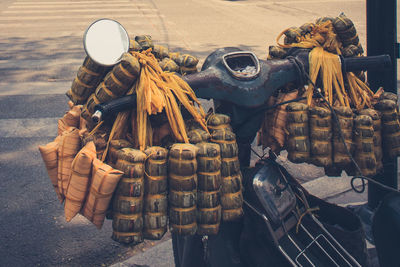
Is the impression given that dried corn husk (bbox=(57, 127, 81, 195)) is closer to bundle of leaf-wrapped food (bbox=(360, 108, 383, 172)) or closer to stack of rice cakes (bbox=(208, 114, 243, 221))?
stack of rice cakes (bbox=(208, 114, 243, 221))

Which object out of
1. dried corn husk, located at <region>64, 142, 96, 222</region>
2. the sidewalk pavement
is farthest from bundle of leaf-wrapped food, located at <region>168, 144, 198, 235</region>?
the sidewalk pavement

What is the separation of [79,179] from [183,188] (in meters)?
0.45

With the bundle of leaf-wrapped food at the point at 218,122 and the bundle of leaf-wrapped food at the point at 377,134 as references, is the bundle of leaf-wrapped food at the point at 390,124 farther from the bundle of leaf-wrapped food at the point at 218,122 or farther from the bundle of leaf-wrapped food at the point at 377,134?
the bundle of leaf-wrapped food at the point at 218,122

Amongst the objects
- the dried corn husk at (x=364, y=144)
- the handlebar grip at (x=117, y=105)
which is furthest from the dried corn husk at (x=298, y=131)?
the handlebar grip at (x=117, y=105)

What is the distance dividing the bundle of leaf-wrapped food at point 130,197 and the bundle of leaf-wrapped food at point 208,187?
0.83 ft

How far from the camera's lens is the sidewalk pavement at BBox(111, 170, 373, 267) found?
12.2 ft

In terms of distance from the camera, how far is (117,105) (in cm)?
205

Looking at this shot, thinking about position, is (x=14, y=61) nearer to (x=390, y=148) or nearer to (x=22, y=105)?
(x=22, y=105)

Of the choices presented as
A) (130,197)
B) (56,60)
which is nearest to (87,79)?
(130,197)

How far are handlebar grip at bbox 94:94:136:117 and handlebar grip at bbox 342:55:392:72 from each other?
110 centimetres

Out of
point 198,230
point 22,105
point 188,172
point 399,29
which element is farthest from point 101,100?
point 399,29

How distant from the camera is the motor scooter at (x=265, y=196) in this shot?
7.30 feet

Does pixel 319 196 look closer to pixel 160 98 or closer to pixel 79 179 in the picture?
pixel 160 98

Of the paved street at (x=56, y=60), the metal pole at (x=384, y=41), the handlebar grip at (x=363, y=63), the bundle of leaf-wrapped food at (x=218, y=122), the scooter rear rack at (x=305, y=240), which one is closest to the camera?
the bundle of leaf-wrapped food at (x=218, y=122)
